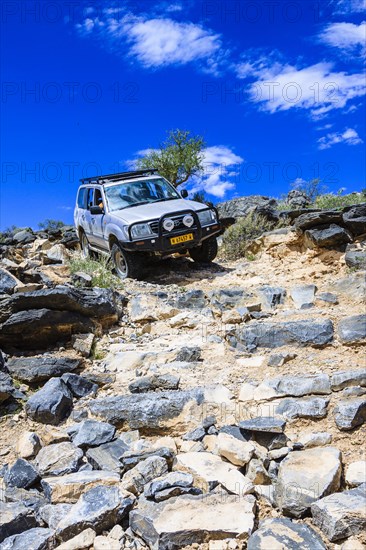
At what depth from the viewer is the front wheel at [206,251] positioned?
429 inches

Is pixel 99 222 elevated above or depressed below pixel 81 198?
below

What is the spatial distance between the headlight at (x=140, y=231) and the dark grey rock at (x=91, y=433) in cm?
577

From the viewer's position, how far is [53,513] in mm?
2926

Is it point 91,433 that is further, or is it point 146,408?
point 146,408

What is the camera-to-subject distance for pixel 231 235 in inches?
479

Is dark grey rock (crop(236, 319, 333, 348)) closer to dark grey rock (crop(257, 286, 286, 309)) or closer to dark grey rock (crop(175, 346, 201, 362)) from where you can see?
dark grey rock (crop(175, 346, 201, 362))

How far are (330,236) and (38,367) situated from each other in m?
5.95

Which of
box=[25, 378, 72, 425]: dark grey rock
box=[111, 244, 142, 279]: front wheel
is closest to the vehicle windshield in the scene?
box=[111, 244, 142, 279]: front wheel

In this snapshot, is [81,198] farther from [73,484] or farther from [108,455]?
[73,484]

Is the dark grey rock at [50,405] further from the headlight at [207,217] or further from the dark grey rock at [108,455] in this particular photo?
the headlight at [207,217]

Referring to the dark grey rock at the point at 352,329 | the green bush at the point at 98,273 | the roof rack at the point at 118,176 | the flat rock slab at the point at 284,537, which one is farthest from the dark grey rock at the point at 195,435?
the roof rack at the point at 118,176

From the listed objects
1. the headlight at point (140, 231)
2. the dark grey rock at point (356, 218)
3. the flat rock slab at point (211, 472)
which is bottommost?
the flat rock slab at point (211, 472)

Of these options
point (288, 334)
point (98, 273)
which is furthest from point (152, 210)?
point (288, 334)

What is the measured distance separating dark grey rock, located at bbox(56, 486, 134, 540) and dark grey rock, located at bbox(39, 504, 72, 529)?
0.08 metres
